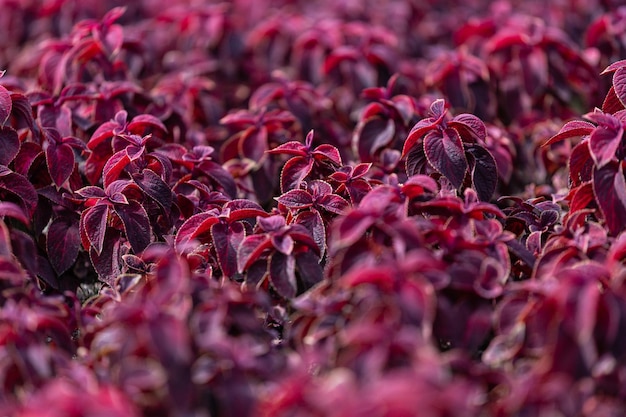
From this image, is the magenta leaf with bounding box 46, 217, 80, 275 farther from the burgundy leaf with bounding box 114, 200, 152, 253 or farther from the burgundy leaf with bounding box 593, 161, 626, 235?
the burgundy leaf with bounding box 593, 161, 626, 235

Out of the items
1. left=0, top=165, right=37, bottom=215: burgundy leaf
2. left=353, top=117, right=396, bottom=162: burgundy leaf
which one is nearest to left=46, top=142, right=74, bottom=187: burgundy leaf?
left=0, top=165, right=37, bottom=215: burgundy leaf

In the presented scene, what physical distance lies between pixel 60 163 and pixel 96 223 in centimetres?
24

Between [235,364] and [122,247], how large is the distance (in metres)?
0.76

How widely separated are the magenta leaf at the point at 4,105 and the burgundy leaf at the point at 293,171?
2.36 feet

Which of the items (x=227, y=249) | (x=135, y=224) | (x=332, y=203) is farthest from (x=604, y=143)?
(x=135, y=224)

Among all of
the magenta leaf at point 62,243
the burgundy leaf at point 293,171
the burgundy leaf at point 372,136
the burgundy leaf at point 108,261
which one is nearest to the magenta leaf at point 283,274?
the burgundy leaf at point 293,171

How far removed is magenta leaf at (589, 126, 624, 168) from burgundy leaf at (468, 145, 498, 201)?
291 millimetres

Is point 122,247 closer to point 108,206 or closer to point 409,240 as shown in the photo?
point 108,206

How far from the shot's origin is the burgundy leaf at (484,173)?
6.96 ft

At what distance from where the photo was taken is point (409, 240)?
1.66 m

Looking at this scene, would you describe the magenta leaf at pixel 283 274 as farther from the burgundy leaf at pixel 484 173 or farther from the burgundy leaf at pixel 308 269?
the burgundy leaf at pixel 484 173

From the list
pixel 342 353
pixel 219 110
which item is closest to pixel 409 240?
pixel 342 353

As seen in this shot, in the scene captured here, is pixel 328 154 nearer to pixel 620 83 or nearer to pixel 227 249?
pixel 227 249

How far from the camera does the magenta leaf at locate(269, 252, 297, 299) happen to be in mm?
1861
